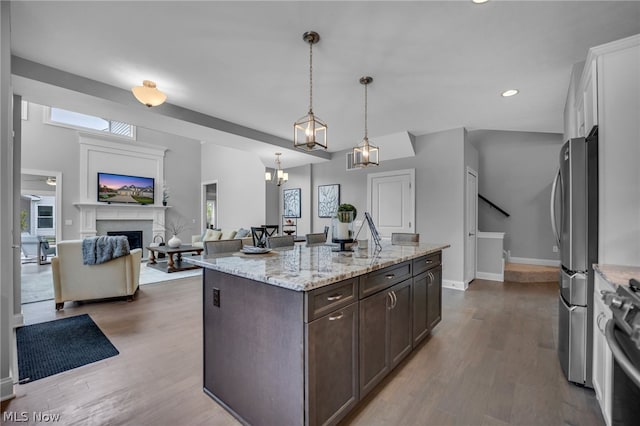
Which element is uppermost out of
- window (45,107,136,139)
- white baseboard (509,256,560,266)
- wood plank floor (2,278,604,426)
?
window (45,107,136,139)

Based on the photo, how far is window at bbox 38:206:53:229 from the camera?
27.3 ft

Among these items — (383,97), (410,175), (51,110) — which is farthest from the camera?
(51,110)

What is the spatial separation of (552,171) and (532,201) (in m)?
0.70

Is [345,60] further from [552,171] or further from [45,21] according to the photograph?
[552,171]

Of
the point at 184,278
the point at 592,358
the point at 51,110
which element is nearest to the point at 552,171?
the point at 592,358

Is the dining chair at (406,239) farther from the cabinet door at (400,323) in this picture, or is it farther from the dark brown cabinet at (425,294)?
the cabinet door at (400,323)

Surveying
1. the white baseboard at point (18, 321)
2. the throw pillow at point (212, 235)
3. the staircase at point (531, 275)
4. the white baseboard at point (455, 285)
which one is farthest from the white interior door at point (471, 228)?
the white baseboard at point (18, 321)

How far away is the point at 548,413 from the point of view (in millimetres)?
1745

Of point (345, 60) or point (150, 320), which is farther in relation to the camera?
point (150, 320)

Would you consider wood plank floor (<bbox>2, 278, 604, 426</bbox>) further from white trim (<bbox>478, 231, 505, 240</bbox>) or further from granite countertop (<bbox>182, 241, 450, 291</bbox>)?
white trim (<bbox>478, 231, 505, 240</bbox>)

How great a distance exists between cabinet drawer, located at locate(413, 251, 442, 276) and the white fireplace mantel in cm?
805

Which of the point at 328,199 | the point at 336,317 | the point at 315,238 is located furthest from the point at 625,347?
the point at 328,199

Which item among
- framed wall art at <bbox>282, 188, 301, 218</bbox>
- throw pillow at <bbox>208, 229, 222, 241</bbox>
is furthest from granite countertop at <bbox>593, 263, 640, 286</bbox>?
throw pillow at <bbox>208, 229, 222, 241</bbox>

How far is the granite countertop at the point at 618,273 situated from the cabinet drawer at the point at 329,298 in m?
1.22
